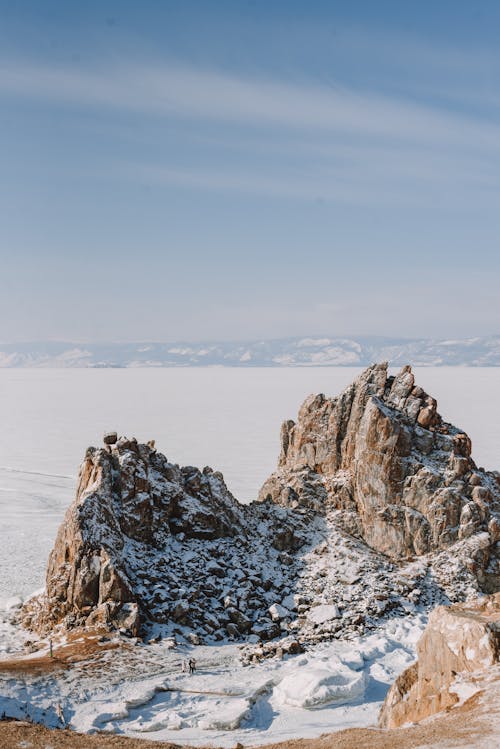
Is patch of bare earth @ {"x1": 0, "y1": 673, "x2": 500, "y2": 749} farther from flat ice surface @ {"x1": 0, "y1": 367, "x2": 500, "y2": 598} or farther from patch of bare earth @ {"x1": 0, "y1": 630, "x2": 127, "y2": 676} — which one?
flat ice surface @ {"x1": 0, "y1": 367, "x2": 500, "y2": 598}

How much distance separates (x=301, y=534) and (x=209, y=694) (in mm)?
Answer: 12191

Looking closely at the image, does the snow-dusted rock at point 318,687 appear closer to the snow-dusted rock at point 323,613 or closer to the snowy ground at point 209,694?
the snowy ground at point 209,694

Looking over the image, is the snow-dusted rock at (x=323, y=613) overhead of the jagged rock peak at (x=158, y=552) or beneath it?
beneath

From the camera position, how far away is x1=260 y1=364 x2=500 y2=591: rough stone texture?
107ft

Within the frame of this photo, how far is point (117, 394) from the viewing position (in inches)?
7165

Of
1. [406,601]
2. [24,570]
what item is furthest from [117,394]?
[406,601]

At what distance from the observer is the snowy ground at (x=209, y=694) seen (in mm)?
20406

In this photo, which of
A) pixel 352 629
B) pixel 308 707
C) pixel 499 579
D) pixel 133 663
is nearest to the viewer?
pixel 308 707

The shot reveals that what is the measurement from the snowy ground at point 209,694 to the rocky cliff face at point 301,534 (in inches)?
88.6

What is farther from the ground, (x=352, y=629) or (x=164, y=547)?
(x=164, y=547)

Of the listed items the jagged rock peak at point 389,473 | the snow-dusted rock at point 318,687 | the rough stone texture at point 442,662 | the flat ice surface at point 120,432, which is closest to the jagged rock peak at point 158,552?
the jagged rock peak at point 389,473

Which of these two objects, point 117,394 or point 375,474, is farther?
point 117,394

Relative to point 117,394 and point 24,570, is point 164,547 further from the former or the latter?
point 117,394

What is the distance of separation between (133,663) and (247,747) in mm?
6553
